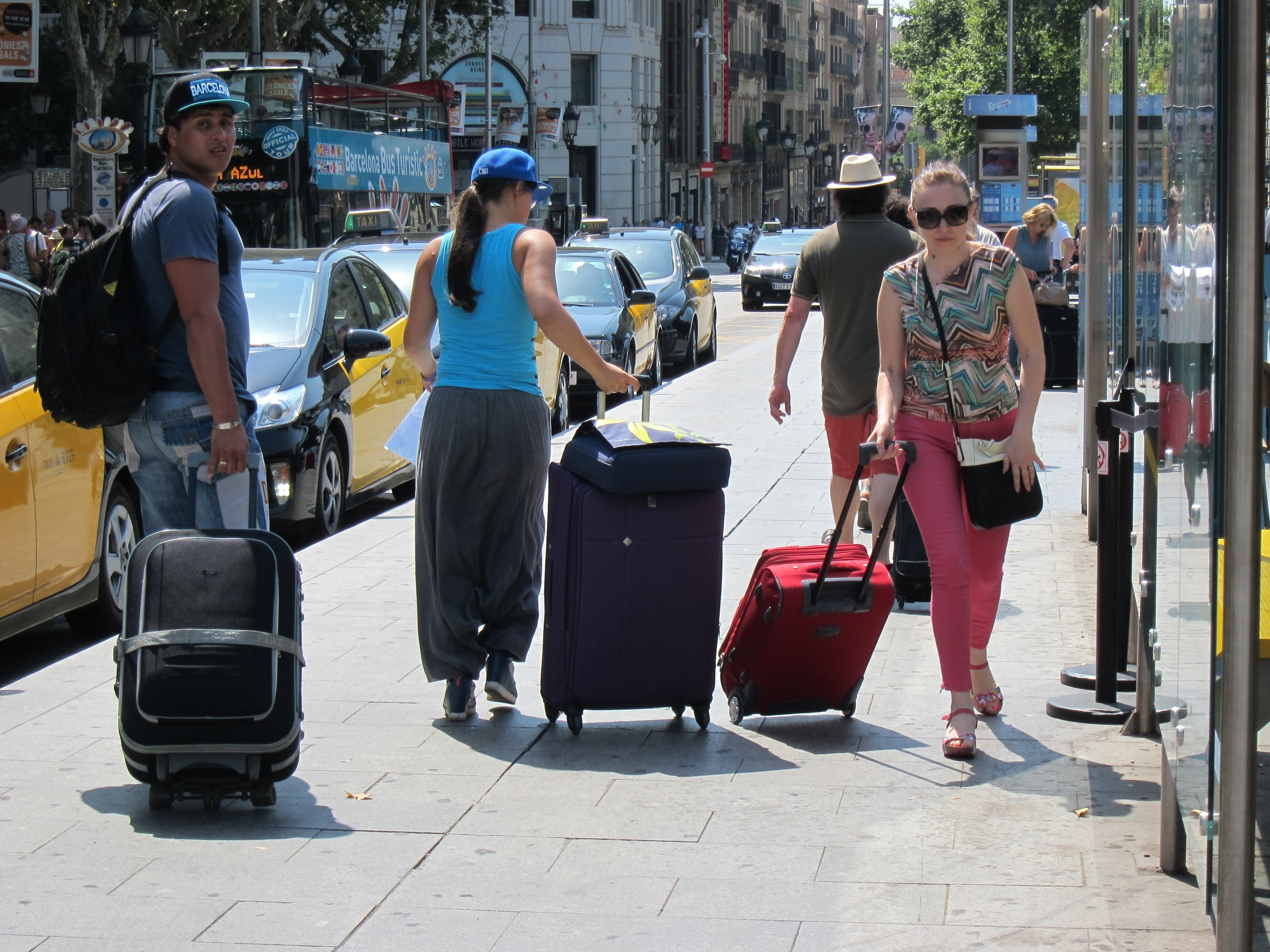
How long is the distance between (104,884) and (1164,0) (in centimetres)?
318

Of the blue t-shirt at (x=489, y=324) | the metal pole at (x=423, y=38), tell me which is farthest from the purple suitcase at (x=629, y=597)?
the metal pole at (x=423, y=38)

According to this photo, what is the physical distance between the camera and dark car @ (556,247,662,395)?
639 inches

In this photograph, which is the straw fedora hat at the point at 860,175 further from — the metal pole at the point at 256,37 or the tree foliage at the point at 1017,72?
the tree foliage at the point at 1017,72

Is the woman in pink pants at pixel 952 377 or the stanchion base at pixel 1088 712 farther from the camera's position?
the stanchion base at pixel 1088 712

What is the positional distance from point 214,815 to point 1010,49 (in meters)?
64.7

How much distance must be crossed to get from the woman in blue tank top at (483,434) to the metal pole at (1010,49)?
5943 centimetres

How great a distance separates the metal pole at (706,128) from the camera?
74.8 metres

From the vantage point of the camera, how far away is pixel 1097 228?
694cm

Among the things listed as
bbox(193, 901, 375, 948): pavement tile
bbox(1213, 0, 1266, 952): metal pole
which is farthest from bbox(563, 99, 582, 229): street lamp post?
bbox(1213, 0, 1266, 952): metal pole

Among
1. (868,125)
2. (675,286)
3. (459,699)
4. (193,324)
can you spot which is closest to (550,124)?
(868,125)

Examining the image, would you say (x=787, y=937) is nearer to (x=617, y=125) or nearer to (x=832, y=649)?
(x=832, y=649)

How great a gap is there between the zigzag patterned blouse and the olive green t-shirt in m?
1.52

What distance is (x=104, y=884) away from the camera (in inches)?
158

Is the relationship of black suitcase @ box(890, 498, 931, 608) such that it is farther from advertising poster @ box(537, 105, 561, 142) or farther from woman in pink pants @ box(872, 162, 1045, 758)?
advertising poster @ box(537, 105, 561, 142)
